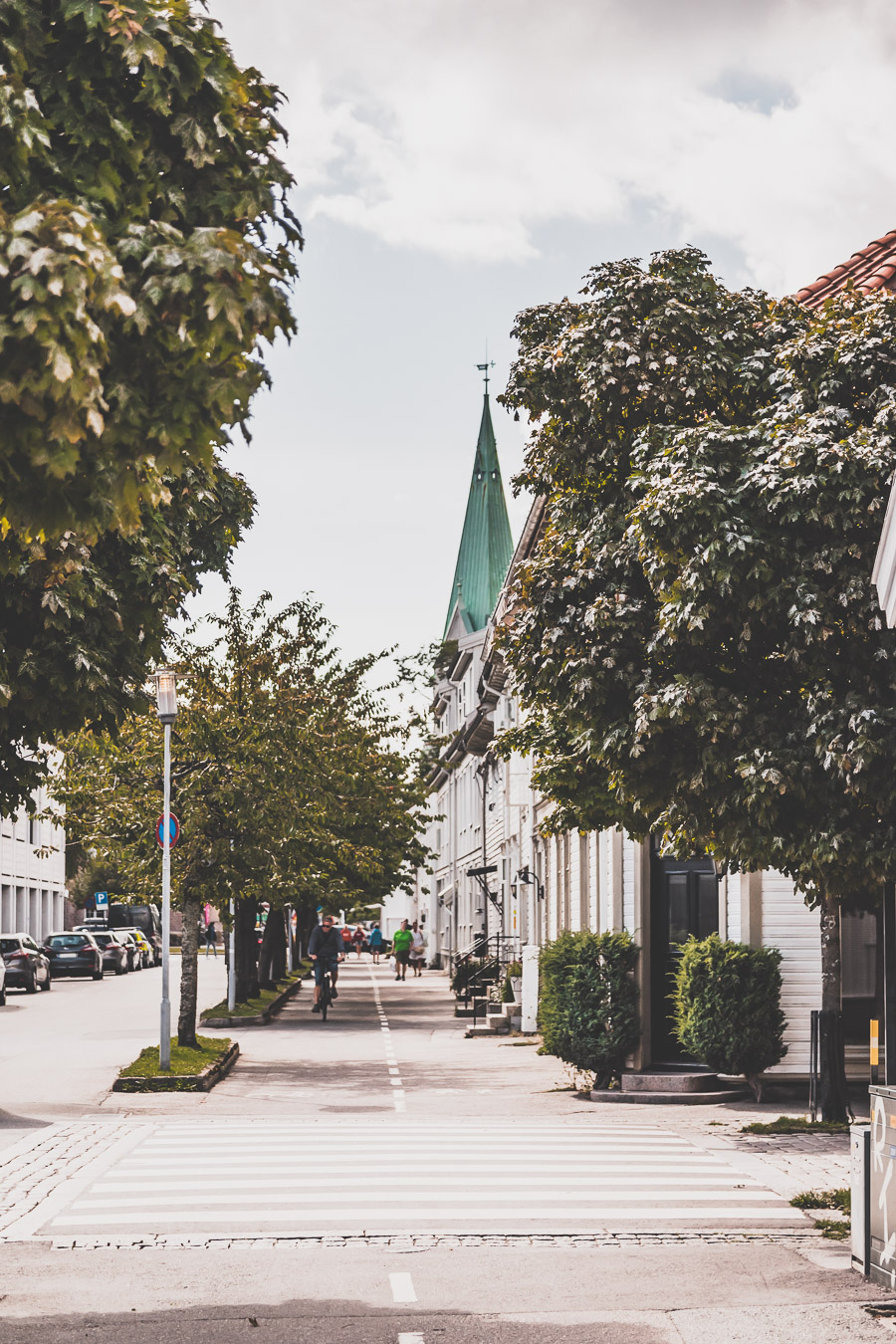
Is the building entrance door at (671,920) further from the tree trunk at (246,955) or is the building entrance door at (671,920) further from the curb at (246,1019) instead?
the tree trunk at (246,955)

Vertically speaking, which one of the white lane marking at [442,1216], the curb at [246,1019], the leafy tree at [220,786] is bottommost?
the curb at [246,1019]

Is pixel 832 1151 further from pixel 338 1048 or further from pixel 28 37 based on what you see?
pixel 338 1048

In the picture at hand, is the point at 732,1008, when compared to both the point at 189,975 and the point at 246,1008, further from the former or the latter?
the point at 246,1008

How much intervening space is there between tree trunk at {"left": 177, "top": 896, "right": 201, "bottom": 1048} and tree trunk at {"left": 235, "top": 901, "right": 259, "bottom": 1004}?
10.3m

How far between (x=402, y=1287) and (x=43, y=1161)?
221 inches

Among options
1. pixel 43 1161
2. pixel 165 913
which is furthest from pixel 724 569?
pixel 165 913

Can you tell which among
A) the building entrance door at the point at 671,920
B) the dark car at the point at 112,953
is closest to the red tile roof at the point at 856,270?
the building entrance door at the point at 671,920

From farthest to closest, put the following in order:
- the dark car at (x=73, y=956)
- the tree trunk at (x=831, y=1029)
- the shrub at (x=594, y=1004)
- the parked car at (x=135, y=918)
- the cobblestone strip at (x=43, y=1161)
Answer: the parked car at (x=135, y=918)
the dark car at (x=73, y=956)
the shrub at (x=594, y=1004)
the tree trunk at (x=831, y=1029)
the cobblestone strip at (x=43, y=1161)

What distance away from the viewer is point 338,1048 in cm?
2645

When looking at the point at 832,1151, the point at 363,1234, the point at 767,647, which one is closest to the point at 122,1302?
the point at 363,1234

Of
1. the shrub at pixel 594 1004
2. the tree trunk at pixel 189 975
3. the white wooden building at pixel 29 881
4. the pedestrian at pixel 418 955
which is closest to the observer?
the shrub at pixel 594 1004

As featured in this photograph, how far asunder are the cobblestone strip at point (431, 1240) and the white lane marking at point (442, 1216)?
0.37m

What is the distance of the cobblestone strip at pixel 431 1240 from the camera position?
9.34m

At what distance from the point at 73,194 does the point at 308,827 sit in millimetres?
20755
